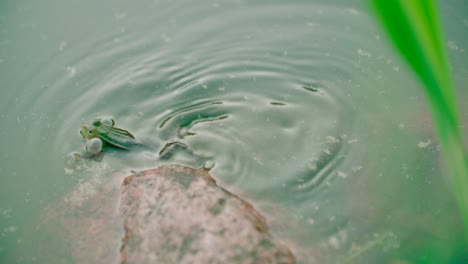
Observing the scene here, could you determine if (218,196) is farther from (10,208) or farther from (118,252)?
(10,208)

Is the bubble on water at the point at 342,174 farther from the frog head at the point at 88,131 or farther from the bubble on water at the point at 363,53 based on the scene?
the frog head at the point at 88,131

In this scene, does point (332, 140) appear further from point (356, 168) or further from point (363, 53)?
point (363, 53)

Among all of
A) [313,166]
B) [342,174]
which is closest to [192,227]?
[313,166]

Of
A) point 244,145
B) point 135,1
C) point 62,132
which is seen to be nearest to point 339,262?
point 244,145

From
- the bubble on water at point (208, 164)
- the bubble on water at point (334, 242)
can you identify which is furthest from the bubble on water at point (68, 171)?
the bubble on water at point (334, 242)

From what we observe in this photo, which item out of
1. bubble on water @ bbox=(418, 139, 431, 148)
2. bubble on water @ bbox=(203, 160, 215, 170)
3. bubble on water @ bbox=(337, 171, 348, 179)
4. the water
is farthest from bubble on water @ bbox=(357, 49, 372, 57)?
bubble on water @ bbox=(203, 160, 215, 170)

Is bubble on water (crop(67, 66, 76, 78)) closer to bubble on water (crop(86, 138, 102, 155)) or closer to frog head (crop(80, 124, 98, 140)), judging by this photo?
frog head (crop(80, 124, 98, 140))
